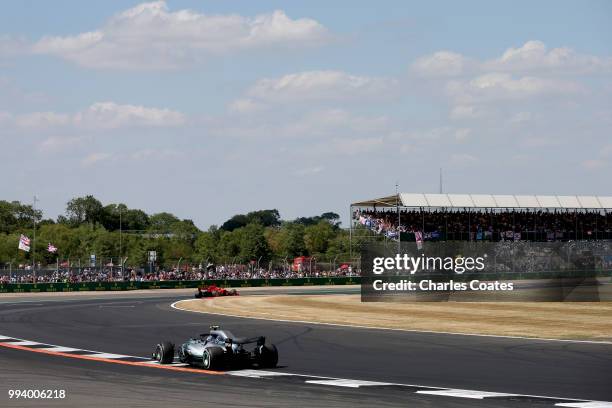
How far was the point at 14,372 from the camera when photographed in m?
18.6

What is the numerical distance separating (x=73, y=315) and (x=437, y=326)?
698 inches

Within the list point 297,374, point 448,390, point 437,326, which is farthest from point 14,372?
point 437,326

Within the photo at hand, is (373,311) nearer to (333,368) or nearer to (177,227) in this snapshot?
(333,368)

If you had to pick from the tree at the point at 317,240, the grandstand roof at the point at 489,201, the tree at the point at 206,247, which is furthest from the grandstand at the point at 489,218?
the tree at the point at 317,240

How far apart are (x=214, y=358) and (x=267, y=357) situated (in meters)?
1.11

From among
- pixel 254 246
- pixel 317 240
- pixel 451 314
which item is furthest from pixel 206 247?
pixel 451 314

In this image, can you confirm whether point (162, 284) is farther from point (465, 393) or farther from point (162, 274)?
point (465, 393)

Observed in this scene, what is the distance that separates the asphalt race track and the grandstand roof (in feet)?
132

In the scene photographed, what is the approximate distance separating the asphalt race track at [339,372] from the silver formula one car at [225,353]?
430 mm

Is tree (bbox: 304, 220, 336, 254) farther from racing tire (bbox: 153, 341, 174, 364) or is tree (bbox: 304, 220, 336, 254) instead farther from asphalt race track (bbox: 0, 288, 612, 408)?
racing tire (bbox: 153, 341, 174, 364)

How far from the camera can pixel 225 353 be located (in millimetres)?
18391

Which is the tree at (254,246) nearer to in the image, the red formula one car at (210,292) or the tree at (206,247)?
the tree at (206,247)

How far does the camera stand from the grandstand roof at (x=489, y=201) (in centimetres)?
7012

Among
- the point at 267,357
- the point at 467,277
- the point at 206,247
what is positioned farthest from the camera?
the point at 206,247
